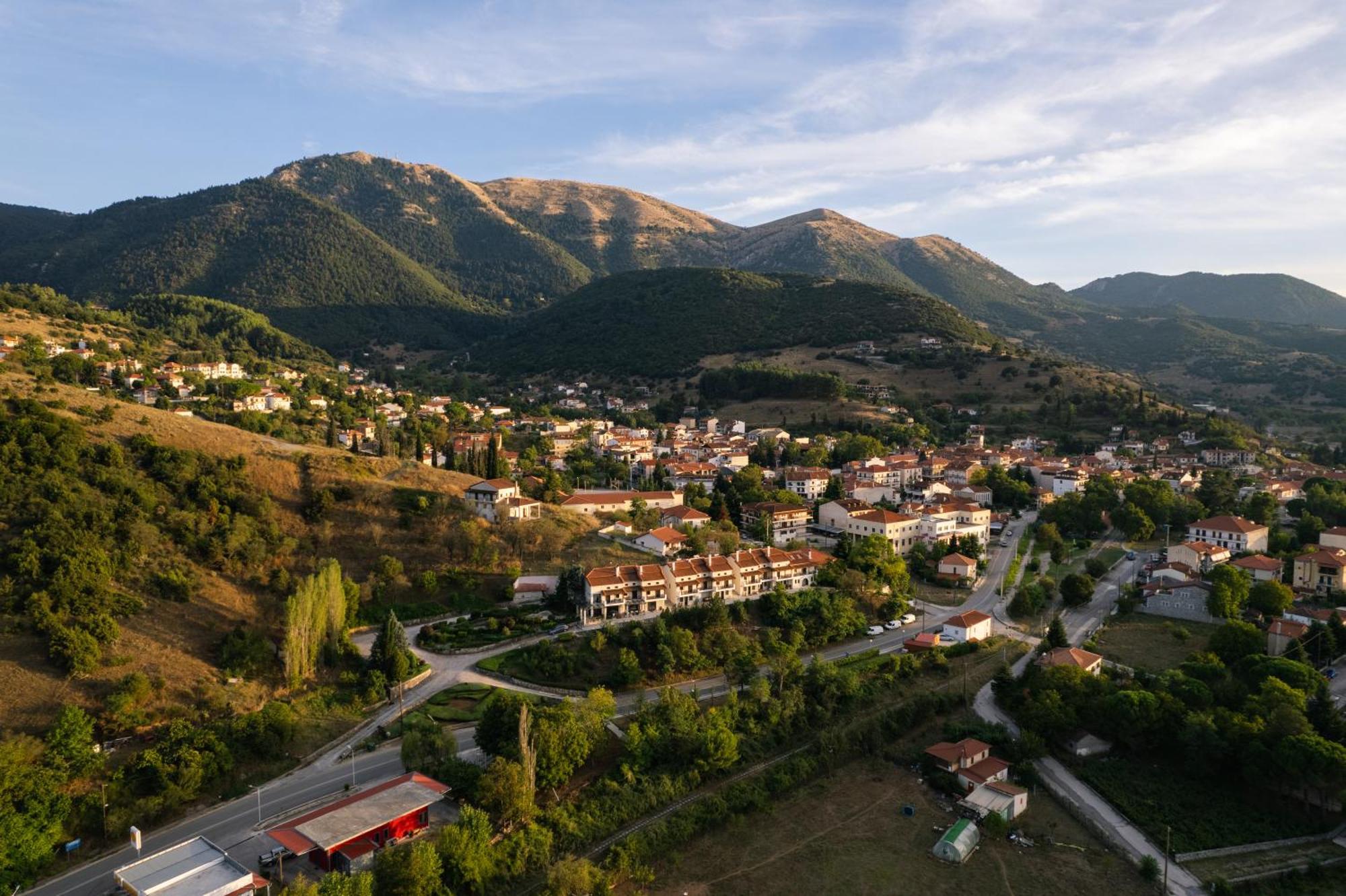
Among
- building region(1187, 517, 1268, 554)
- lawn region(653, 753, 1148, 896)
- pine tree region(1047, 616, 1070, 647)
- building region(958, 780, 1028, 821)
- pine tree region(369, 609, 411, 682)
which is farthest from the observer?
building region(1187, 517, 1268, 554)

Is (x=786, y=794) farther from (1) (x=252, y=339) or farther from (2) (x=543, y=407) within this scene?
(1) (x=252, y=339)

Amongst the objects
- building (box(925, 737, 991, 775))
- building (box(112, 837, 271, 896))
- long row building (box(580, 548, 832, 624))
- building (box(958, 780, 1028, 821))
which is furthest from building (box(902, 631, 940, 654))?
building (box(112, 837, 271, 896))

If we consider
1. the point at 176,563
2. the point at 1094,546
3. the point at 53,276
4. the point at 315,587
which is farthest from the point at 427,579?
the point at 53,276

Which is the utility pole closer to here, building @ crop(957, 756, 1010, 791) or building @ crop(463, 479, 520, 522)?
building @ crop(957, 756, 1010, 791)

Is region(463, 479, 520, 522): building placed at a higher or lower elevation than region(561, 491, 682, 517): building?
higher

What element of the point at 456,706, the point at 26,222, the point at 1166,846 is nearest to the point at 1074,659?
the point at 1166,846

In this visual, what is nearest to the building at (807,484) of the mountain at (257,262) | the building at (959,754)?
the building at (959,754)

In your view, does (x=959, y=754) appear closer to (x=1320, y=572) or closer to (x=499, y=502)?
(x=499, y=502)
